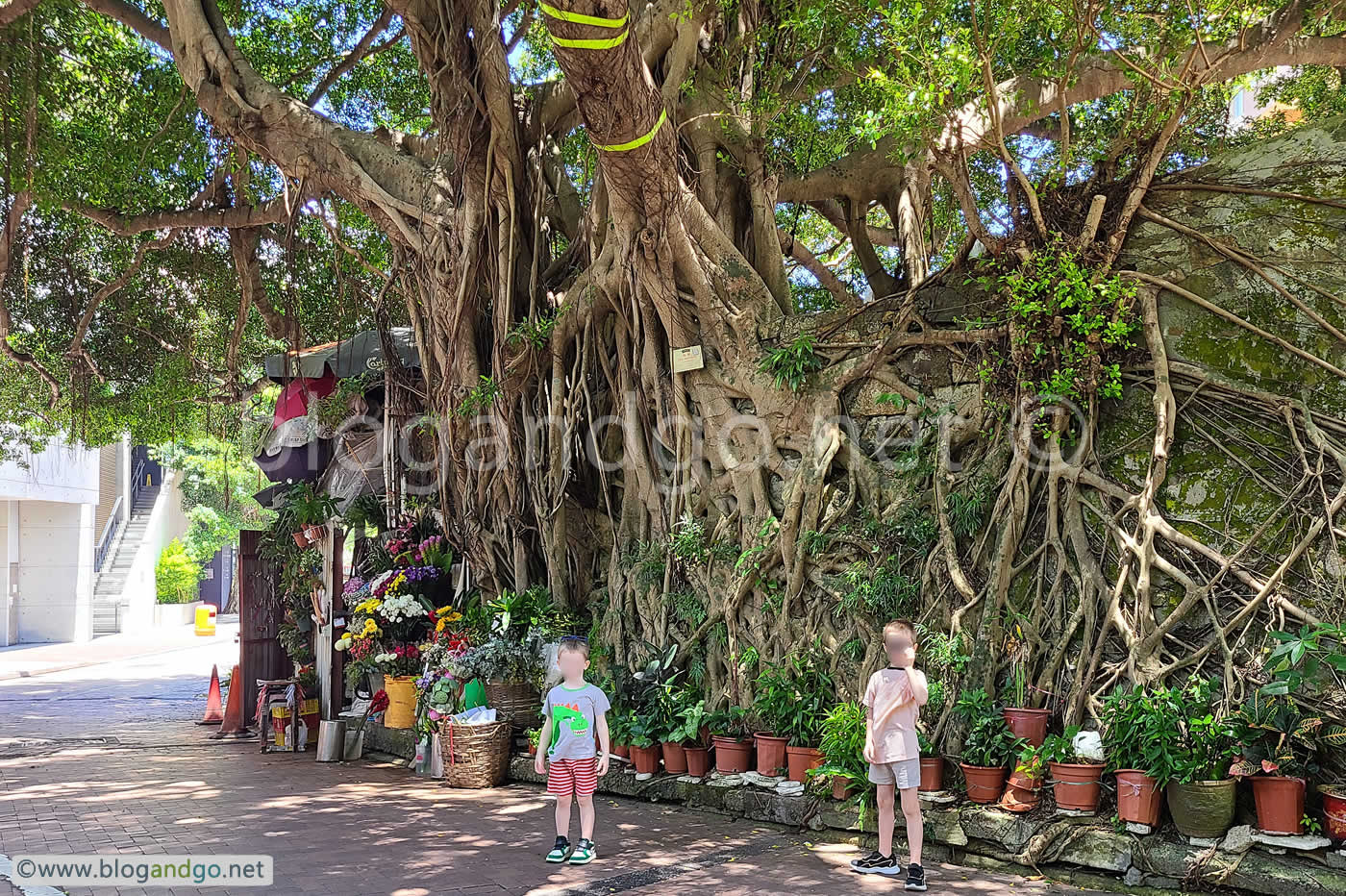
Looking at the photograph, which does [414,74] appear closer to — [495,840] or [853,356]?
[853,356]

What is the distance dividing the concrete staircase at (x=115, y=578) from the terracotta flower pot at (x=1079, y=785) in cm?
2330

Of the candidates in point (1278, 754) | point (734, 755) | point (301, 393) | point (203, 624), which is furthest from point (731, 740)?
point (203, 624)

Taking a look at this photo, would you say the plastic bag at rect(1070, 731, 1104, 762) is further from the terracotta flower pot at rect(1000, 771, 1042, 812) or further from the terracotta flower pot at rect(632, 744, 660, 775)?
the terracotta flower pot at rect(632, 744, 660, 775)

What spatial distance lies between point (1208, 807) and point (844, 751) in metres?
1.70

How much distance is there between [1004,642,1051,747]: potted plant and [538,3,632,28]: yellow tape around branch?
368 cm

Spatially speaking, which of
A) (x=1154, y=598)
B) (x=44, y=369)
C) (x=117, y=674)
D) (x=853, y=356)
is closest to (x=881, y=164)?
(x=853, y=356)

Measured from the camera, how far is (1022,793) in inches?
188

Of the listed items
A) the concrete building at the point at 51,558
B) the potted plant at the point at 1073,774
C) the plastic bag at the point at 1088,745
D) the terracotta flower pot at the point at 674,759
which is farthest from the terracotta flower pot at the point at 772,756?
the concrete building at the point at 51,558

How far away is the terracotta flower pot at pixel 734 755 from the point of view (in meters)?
5.97

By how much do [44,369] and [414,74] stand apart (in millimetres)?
6072

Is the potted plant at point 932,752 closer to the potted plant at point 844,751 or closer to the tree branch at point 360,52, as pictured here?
the potted plant at point 844,751

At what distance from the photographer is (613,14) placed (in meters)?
4.93

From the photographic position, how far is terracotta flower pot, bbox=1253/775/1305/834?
13.6 feet

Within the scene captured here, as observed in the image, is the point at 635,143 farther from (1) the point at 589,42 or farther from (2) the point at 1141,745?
(2) the point at 1141,745
